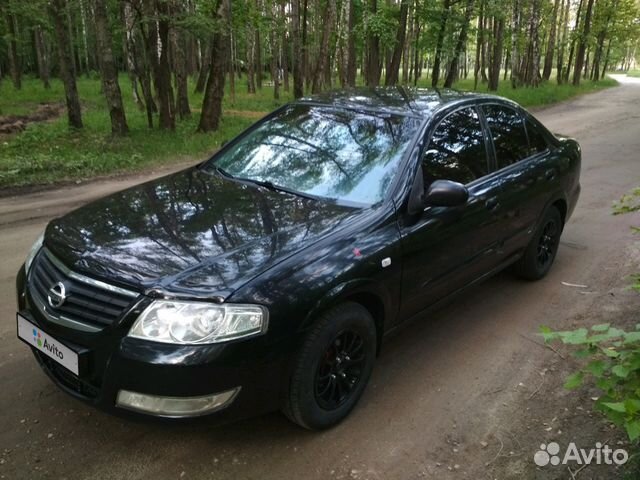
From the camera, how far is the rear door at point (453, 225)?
11.5ft

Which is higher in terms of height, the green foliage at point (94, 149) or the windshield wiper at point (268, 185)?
the windshield wiper at point (268, 185)

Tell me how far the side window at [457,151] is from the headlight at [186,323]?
5.63 ft

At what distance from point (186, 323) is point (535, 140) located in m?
3.83

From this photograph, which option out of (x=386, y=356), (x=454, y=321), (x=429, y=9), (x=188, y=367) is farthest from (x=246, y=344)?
(x=429, y=9)

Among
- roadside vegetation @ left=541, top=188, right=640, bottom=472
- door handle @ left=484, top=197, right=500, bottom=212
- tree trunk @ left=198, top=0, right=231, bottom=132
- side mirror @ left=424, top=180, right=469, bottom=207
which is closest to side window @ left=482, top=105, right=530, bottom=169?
door handle @ left=484, top=197, right=500, bottom=212

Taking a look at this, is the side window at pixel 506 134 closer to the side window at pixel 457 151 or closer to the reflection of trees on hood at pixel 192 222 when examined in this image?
the side window at pixel 457 151

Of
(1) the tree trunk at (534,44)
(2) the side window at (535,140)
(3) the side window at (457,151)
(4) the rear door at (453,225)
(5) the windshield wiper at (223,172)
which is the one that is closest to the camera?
(4) the rear door at (453,225)

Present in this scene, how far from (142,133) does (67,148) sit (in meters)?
2.12

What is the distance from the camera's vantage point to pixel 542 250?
17.3 feet

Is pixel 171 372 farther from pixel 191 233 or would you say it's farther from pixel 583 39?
pixel 583 39

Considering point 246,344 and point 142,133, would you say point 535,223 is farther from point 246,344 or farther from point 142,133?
point 142,133

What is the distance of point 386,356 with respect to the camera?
3.94 metres

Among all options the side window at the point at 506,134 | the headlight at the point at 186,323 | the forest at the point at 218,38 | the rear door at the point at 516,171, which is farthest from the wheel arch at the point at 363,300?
the forest at the point at 218,38

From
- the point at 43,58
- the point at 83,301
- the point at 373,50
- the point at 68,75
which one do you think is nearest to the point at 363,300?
the point at 83,301
